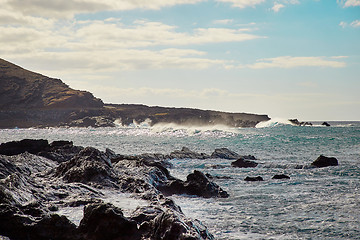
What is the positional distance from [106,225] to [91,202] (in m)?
2.84

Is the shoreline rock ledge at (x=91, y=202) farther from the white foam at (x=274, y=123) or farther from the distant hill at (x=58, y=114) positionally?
the white foam at (x=274, y=123)

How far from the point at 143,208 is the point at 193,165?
63.5ft

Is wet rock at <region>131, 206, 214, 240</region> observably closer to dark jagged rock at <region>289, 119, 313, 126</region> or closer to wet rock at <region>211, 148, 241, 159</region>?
wet rock at <region>211, 148, 241, 159</region>

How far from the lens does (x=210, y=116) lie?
188 metres

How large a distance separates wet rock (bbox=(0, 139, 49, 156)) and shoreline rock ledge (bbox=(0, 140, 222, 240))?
688cm

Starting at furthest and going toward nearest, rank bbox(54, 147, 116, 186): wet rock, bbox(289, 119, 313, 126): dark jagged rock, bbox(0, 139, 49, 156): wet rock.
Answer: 1. bbox(289, 119, 313, 126): dark jagged rock
2. bbox(0, 139, 49, 156): wet rock
3. bbox(54, 147, 116, 186): wet rock

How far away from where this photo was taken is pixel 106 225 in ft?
25.0

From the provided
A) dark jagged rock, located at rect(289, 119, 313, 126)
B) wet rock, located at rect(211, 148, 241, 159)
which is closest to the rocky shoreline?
wet rock, located at rect(211, 148, 241, 159)

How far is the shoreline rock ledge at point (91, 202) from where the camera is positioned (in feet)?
24.6

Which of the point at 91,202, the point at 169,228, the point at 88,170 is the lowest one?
the point at 91,202

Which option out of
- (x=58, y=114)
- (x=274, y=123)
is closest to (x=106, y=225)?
(x=274, y=123)

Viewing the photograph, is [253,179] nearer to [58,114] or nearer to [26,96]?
[58,114]

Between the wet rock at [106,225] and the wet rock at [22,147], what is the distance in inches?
716

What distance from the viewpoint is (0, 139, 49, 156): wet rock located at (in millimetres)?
24422
